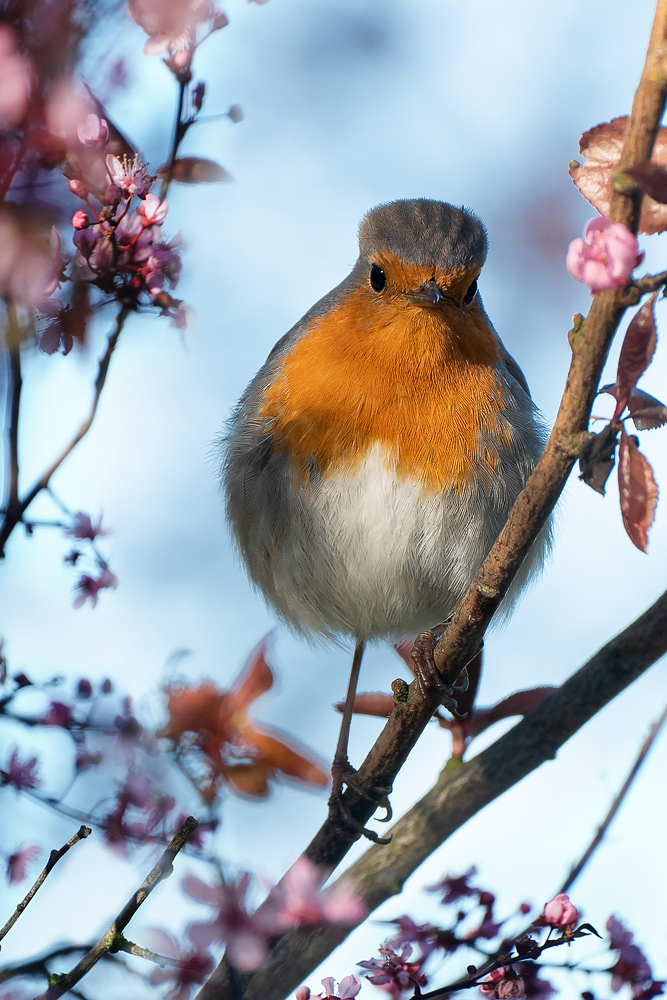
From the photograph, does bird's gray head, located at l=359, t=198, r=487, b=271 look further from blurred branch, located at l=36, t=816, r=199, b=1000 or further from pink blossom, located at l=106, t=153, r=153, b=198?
blurred branch, located at l=36, t=816, r=199, b=1000

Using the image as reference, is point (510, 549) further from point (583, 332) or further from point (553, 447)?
point (583, 332)

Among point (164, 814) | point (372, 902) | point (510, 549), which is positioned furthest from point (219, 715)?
point (510, 549)

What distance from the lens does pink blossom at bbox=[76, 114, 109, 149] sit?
4.10 ft

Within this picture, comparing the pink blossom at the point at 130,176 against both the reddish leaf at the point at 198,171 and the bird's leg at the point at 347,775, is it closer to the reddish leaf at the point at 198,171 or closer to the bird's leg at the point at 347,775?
the reddish leaf at the point at 198,171

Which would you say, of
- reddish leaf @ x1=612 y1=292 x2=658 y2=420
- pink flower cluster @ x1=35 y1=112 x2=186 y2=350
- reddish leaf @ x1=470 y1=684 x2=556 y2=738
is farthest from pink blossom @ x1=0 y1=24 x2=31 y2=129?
reddish leaf @ x1=470 y1=684 x2=556 y2=738

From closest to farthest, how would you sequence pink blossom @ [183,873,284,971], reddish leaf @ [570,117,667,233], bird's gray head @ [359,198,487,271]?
reddish leaf @ [570,117,667,233], pink blossom @ [183,873,284,971], bird's gray head @ [359,198,487,271]

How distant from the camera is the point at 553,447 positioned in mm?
1223

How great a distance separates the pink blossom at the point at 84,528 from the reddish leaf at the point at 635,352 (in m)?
1.11

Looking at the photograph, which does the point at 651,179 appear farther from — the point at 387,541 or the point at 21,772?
the point at 387,541

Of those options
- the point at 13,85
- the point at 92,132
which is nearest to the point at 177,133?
the point at 92,132

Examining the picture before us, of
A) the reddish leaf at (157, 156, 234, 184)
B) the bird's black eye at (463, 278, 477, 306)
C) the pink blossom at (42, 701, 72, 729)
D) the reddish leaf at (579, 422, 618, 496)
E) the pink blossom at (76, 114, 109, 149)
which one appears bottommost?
the reddish leaf at (579, 422, 618, 496)

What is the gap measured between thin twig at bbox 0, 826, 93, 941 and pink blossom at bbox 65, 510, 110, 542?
66cm

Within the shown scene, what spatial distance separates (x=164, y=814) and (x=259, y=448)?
1.26 metres

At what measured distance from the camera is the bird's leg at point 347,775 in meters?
2.07
